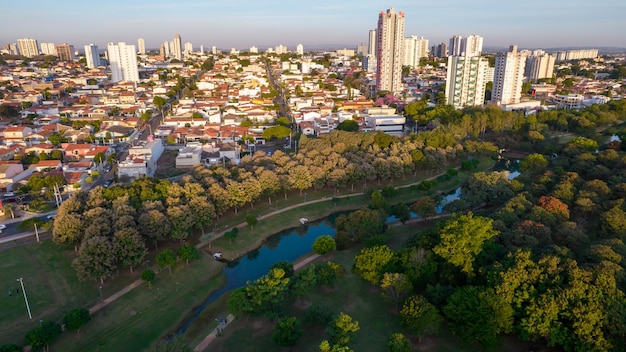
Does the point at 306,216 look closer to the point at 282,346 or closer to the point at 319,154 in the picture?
the point at 319,154

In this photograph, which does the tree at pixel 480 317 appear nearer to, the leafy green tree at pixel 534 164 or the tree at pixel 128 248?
the tree at pixel 128 248

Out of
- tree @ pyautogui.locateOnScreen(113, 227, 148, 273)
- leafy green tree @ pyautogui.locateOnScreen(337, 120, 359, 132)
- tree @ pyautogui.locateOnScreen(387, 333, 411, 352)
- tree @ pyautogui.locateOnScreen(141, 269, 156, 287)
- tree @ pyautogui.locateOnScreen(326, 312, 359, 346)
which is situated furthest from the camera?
leafy green tree @ pyautogui.locateOnScreen(337, 120, 359, 132)

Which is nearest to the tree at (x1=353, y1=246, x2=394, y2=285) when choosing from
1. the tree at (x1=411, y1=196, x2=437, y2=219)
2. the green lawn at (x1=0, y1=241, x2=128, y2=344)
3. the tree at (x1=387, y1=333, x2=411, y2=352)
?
the tree at (x1=387, y1=333, x2=411, y2=352)

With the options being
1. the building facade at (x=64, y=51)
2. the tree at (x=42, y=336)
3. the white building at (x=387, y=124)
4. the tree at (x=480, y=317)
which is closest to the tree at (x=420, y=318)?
the tree at (x=480, y=317)

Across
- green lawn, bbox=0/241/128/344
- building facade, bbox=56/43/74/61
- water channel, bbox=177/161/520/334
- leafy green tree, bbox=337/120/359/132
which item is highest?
building facade, bbox=56/43/74/61

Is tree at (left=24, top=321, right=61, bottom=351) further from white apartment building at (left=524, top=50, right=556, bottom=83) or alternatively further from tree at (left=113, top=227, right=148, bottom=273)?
white apartment building at (left=524, top=50, right=556, bottom=83)
